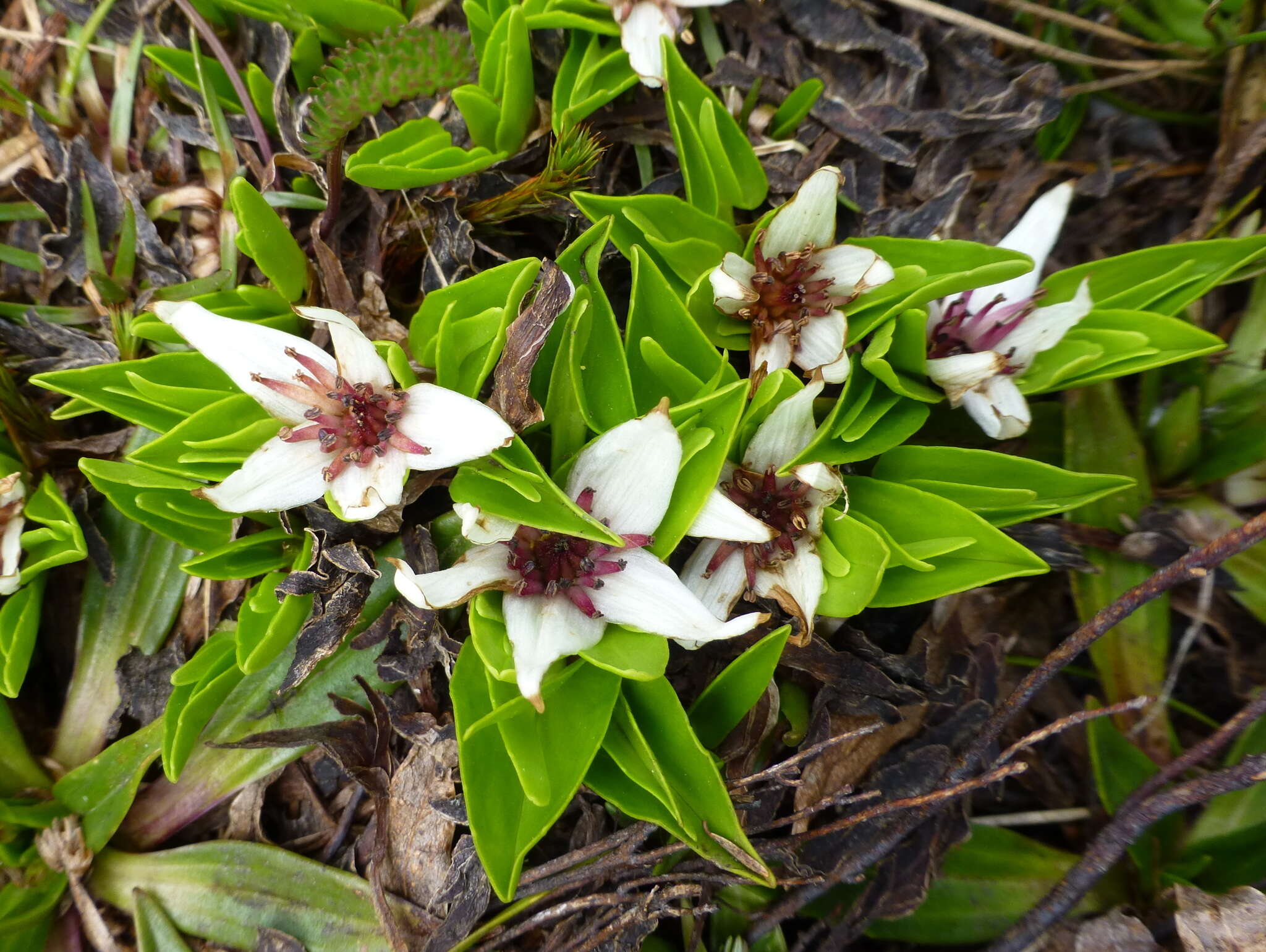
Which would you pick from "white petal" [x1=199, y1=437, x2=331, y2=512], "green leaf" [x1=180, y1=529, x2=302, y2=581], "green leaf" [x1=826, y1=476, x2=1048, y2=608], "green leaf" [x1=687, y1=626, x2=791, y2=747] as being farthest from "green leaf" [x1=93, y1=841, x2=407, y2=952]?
"green leaf" [x1=826, y1=476, x2=1048, y2=608]

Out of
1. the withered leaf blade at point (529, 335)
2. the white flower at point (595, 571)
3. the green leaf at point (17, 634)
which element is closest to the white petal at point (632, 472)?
the white flower at point (595, 571)

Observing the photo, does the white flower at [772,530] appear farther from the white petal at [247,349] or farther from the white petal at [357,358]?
the white petal at [247,349]

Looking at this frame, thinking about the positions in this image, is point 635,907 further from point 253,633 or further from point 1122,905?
point 1122,905

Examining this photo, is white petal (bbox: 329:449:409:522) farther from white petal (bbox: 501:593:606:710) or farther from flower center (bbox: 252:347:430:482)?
white petal (bbox: 501:593:606:710)

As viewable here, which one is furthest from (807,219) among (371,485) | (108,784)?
(108,784)

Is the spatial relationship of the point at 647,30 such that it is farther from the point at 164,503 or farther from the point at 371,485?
the point at 164,503

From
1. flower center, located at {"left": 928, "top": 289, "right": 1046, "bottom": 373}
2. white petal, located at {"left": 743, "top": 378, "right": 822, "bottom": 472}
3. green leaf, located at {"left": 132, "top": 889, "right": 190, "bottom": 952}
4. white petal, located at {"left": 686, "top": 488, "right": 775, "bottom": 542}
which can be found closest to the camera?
white petal, located at {"left": 686, "top": 488, "right": 775, "bottom": 542}

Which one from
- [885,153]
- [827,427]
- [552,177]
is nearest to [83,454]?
[552,177]

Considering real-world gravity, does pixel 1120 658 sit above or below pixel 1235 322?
below
